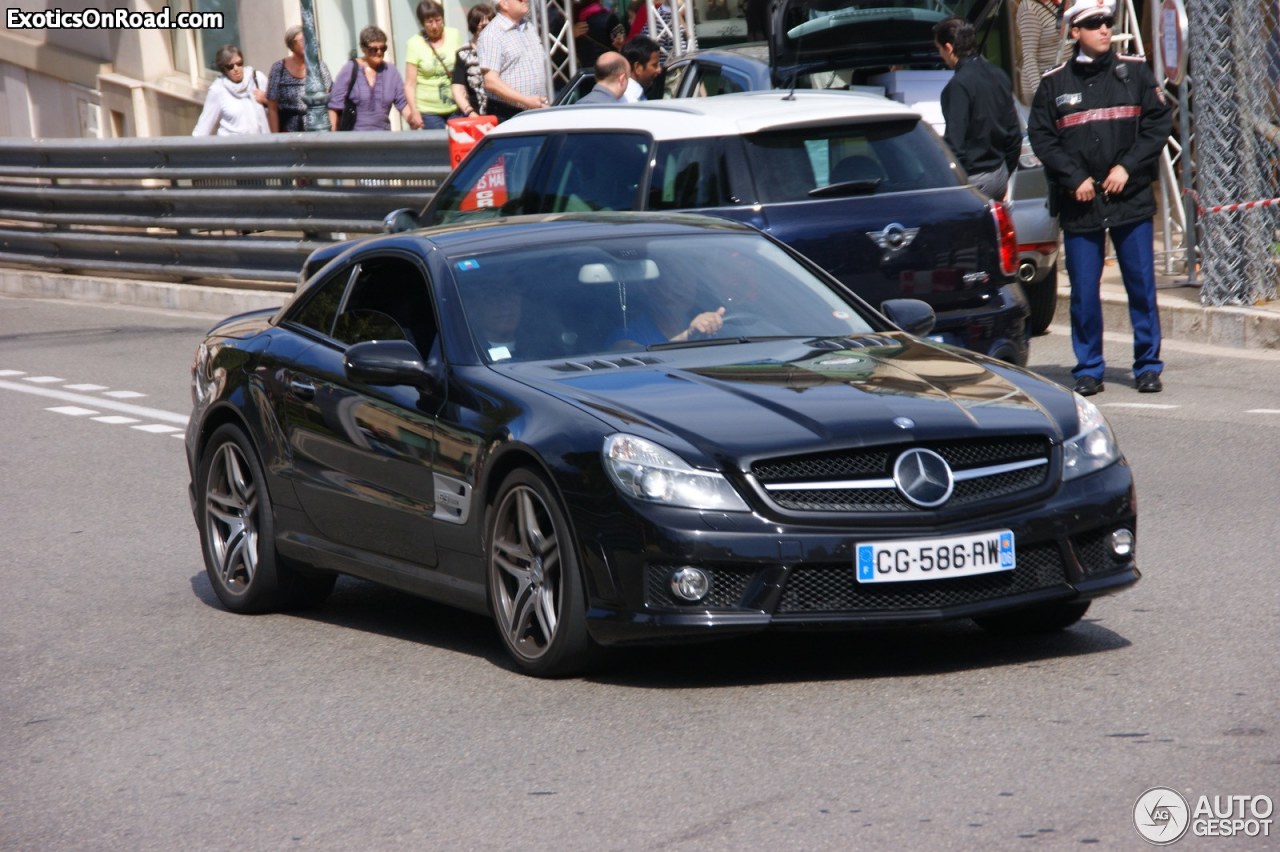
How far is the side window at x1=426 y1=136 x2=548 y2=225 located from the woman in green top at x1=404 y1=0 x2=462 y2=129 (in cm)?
769

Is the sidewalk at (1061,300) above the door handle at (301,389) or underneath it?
underneath

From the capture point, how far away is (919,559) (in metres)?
5.99

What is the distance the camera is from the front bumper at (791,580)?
234 inches

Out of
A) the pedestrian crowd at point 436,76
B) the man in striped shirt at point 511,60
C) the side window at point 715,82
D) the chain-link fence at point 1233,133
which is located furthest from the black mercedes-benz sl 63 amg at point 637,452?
the man in striped shirt at point 511,60

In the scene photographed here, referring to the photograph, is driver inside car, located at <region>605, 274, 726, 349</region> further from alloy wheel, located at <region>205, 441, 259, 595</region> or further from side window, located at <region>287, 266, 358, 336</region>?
alloy wheel, located at <region>205, 441, 259, 595</region>

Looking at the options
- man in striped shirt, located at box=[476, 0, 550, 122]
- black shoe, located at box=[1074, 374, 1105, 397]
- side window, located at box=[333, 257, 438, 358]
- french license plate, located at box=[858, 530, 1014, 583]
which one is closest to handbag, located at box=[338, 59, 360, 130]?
man in striped shirt, located at box=[476, 0, 550, 122]

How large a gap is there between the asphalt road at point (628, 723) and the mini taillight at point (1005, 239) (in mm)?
2189

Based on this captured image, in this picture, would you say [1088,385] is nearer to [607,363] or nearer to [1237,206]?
[1237,206]

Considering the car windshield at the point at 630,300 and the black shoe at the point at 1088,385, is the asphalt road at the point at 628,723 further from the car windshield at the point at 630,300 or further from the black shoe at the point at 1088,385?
the black shoe at the point at 1088,385

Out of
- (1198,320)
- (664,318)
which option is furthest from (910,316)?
(1198,320)

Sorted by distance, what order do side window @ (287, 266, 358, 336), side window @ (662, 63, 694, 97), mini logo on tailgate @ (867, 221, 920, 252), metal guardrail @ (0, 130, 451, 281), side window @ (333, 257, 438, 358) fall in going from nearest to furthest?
side window @ (333, 257, 438, 358) < side window @ (287, 266, 358, 336) < mini logo on tailgate @ (867, 221, 920, 252) < side window @ (662, 63, 694, 97) < metal guardrail @ (0, 130, 451, 281)

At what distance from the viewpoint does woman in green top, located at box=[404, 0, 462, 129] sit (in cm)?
2012

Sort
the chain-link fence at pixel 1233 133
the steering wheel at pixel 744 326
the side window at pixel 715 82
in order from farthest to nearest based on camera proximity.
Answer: the side window at pixel 715 82 → the chain-link fence at pixel 1233 133 → the steering wheel at pixel 744 326

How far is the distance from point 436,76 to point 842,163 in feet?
32.5
